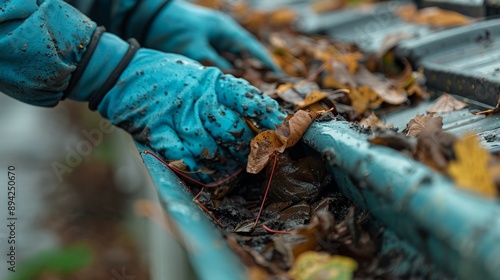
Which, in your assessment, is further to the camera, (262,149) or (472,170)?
(262,149)

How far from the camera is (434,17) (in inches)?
105

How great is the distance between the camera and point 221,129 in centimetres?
161

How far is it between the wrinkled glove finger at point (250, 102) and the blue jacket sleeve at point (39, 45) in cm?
46

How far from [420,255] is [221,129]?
2.52 feet

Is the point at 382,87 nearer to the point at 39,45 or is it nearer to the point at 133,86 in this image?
the point at 133,86

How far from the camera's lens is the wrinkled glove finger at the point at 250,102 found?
156cm

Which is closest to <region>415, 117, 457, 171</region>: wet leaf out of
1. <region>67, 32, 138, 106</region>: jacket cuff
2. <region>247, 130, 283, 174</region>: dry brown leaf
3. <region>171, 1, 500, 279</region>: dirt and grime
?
<region>171, 1, 500, 279</region>: dirt and grime

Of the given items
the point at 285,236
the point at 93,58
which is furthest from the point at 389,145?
the point at 93,58

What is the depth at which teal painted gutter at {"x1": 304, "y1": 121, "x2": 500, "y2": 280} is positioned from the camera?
782mm

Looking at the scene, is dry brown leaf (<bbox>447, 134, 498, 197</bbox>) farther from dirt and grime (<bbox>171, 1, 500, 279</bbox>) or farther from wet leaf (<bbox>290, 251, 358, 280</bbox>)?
wet leaf (<bbox>290, 251, 358, 280</bbox>)

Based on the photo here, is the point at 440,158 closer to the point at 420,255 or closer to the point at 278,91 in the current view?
the point at 420,255

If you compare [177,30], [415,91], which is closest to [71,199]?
[177,30]

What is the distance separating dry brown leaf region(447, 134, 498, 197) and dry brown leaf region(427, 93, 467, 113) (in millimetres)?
895

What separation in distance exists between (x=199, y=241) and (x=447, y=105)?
1.08 m
